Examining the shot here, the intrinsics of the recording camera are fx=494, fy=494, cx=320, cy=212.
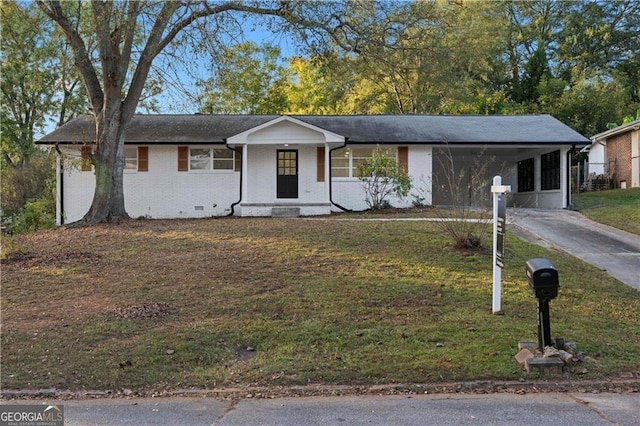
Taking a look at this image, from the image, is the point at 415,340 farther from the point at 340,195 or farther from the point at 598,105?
the point at 598,105

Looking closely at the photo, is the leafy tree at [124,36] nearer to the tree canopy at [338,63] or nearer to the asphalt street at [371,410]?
the tree canopy at [338,63]

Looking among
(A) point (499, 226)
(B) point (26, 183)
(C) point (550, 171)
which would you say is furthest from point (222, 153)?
(A) point (499, 226)

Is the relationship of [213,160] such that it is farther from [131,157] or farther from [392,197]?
[392,197]

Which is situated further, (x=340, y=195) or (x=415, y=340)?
(x=340, y=195)

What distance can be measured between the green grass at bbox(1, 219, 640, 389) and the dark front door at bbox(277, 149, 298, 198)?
8000 mm

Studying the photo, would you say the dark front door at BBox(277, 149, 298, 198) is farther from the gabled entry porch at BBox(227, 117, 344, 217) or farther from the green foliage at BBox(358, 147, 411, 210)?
the green foliage at BBox(358, 147, 411, 210)

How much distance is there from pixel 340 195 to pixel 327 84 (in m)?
16.8

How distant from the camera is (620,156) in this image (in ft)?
83.5

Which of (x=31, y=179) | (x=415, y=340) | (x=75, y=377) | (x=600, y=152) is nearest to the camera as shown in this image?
(x=75, y=377)

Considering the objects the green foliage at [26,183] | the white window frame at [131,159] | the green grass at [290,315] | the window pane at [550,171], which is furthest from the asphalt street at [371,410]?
the green foliage at [26,183]

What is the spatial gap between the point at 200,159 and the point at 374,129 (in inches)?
269

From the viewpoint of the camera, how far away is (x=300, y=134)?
57.5 feet

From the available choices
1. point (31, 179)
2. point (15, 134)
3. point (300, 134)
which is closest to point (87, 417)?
point (300, 134)

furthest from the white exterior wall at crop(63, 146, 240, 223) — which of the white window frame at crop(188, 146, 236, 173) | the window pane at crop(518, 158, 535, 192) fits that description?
the window pane at crop(518, 158, 535, 192)
